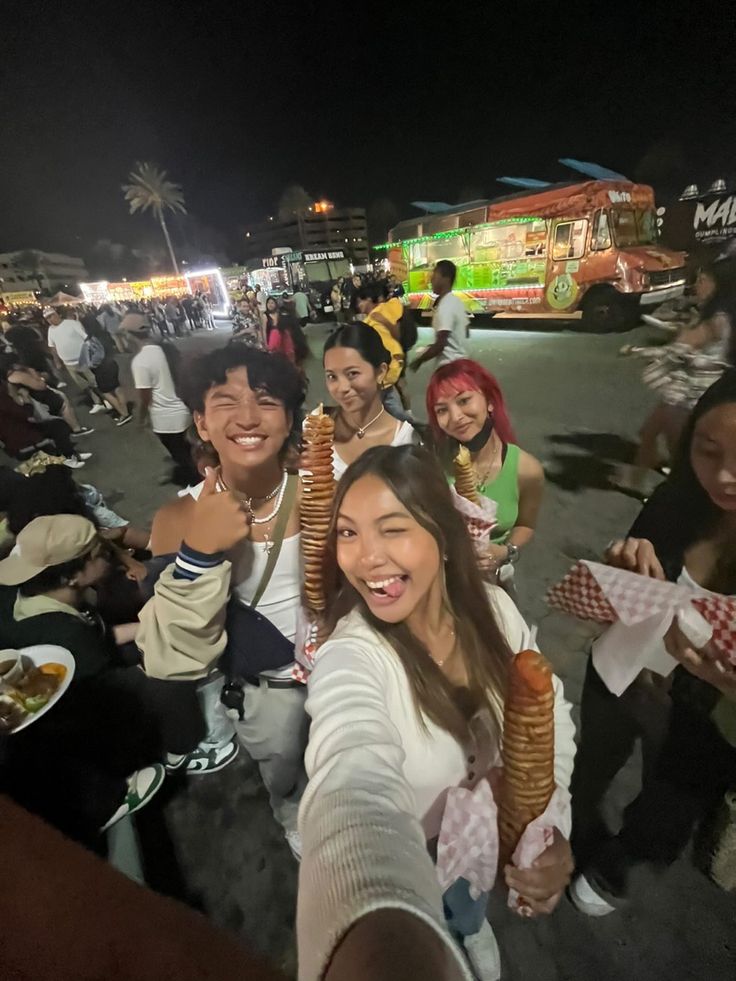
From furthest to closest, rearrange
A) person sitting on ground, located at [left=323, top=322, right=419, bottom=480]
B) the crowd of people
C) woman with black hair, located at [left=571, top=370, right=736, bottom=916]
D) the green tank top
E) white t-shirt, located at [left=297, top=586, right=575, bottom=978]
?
the green tank top
person sitting on ground, located at [left=323, top=322, right=419, bottom=480]
woman with black hair, located at [left=571, top=370, right=736, bottom=916]
the crowd of people
white t-shirt, located at [left=297, top=586, right=575, bottom=978]

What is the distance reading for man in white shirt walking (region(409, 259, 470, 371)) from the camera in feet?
4.70

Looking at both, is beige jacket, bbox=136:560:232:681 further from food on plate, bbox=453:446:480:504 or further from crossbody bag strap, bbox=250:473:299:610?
food on plate, bbox=453:446:480:504

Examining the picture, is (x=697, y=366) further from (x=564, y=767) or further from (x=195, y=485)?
(x=195, y=485)

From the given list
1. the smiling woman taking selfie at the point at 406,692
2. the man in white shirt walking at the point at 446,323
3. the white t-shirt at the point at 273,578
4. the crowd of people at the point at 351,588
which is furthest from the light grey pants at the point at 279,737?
the man in white shirt walking at the point at 446,323

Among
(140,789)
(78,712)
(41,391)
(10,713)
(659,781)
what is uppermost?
(41,391)

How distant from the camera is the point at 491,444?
57.0 inches

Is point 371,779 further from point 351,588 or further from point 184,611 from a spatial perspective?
point 184,611

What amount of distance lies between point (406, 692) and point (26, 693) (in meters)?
1.20

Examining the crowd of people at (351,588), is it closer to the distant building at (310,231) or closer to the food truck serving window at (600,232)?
the distant building at (310,231)

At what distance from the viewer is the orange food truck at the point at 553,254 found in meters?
1.29

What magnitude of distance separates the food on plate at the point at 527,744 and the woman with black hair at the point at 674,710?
2.04 ft

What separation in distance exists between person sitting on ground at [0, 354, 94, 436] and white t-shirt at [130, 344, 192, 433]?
326 millimetres

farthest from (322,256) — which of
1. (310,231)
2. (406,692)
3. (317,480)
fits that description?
(406,692)

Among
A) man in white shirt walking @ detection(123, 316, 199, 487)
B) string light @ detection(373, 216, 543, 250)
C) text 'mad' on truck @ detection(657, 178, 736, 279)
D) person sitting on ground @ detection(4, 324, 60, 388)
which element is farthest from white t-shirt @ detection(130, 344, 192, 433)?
text 'mad' on truck @ detection(657, 178, 736, 279)
